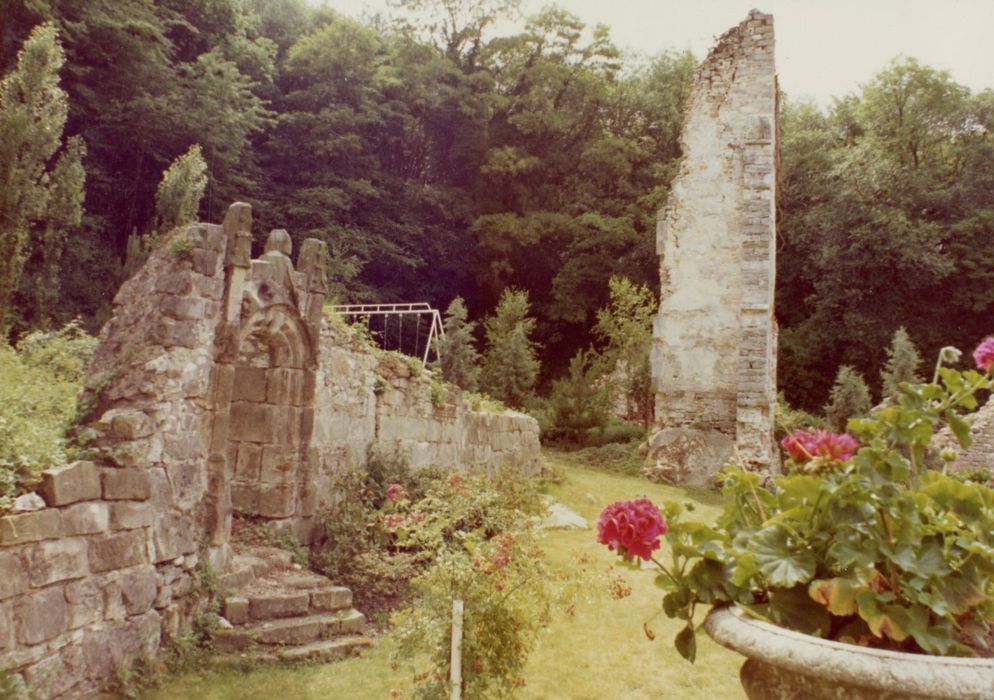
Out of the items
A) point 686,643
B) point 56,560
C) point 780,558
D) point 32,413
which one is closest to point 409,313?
point 32,413

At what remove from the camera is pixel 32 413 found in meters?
5.82

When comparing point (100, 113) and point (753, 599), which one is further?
point (100, 113)

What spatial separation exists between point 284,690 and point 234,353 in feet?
9.02

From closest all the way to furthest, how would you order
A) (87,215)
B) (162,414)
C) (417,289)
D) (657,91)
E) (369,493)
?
(162,414), (369,493), (87,215), (417,289), (657,91)

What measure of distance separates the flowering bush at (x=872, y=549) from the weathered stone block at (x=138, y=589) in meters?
4.15

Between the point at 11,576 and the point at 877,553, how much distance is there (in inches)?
167

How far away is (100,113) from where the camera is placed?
22391mm

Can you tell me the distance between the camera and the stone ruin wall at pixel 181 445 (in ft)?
15.3

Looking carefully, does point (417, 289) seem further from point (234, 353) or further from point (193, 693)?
point (193, 693)

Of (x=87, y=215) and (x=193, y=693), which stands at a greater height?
(x=87, y=215)

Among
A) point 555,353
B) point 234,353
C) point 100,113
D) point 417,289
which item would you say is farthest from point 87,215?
point 234,353

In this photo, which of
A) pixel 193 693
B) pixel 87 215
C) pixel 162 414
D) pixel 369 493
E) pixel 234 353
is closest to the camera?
pixel 193 693

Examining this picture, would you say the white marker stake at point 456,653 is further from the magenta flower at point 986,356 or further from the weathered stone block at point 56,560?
the magenta flower at point 986,356

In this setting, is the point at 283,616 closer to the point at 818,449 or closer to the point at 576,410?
the point at 818,449
